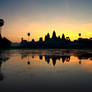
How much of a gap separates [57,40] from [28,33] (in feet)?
167

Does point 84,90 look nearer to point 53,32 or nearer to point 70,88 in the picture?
point 70,88

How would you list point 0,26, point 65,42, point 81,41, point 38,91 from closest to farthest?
1. point 38,91
2. point 0,26
3. point 81,41
4. point 65,42

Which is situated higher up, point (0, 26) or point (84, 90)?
point (0, 26)

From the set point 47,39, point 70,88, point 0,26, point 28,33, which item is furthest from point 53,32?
point 70,88

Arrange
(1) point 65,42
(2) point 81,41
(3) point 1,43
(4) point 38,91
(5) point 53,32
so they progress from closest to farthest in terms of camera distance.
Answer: (4) point 38,91
(3) point 1,43
(2) point 81,41
(1) point 65,42
(5) point 53,32

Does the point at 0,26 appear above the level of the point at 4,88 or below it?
above

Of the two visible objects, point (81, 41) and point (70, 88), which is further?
point (81, 41)

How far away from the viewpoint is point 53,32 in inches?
6673

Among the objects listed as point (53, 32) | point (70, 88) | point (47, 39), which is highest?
point (53, 32)

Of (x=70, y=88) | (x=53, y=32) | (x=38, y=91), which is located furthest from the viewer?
(x=53, y=32)

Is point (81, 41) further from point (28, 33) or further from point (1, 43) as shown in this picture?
point (1, 43)

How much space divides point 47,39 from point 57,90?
6204 inches

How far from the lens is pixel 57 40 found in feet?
529

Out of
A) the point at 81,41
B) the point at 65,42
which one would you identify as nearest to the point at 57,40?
the point at 65,42
